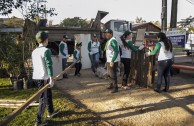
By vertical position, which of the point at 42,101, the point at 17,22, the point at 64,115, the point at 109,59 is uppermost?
the point at 17,22

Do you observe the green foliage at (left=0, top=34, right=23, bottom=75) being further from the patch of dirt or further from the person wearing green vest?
the person wearing green vest

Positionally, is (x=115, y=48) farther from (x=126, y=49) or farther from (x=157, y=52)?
(x=157, y=52)

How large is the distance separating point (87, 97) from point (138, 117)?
6.58ft

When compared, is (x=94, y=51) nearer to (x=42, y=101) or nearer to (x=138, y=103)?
(x=138, y=103)

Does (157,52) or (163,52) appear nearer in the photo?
(163,52)

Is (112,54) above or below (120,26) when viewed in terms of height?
below

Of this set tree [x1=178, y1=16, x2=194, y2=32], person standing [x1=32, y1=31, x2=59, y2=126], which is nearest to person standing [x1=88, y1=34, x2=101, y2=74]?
person standing [x1=32, y1=31, x2=59, y2=126]

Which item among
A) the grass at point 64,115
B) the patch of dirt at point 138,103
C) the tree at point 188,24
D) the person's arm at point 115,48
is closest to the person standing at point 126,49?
the patch of dirt at point 138,103

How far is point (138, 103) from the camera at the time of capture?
19.9 feet

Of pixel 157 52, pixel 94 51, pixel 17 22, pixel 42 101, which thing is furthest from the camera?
pixel 17 22

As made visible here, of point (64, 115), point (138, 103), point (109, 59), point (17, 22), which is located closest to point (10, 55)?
point (109, 59)

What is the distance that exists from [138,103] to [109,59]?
62.0 inches

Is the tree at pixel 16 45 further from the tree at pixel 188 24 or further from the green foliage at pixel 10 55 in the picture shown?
the tree at pixel 188 24

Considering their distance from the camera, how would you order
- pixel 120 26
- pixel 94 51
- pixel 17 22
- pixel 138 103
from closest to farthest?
pixel 138 103 → pixel 94 51 → pixel 17 22 → pixel 120 26
